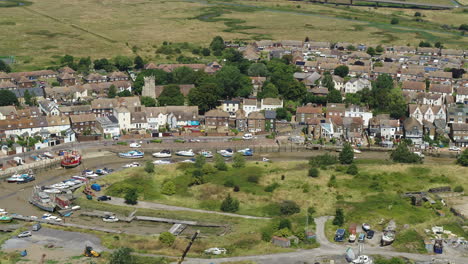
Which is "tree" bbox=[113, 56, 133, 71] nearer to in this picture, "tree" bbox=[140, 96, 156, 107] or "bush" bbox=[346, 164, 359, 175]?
"tree" bbox=[140, 96, 156, 107]

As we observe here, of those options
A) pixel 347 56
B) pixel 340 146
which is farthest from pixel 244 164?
pixel 347 56

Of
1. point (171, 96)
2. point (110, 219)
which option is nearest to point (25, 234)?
point (110, 219)

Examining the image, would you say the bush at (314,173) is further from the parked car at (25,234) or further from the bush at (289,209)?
the parked car at (25,234)

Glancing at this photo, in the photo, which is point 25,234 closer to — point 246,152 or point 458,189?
point 246,152

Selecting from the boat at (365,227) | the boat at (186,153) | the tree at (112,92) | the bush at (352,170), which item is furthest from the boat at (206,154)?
the boat at (365,227)

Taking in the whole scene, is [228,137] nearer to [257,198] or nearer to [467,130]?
[257,198]

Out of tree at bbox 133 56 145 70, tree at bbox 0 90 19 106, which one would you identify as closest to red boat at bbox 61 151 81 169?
tree at bbox 0 90 19 106
